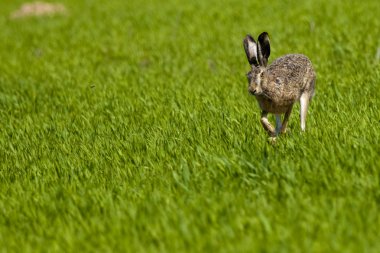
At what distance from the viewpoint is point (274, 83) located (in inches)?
246

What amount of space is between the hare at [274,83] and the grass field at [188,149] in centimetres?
25

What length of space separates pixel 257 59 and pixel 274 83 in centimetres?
28

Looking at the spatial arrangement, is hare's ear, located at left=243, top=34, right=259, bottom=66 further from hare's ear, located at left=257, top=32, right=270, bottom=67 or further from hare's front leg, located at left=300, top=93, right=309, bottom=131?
hare's front leg, located at left=300, top=93, right=309, bottom=131

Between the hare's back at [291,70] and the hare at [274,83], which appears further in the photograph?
the hare's back at [291,70]

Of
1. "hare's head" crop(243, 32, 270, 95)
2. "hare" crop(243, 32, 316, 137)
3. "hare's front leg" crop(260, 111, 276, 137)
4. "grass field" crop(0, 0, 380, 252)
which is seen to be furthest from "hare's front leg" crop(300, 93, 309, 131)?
"hare's head" crop(243, 32, 270, 95)

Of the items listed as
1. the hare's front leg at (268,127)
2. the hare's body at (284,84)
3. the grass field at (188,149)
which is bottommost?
the grass field at (188,149)

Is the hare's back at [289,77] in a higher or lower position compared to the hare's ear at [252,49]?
lower

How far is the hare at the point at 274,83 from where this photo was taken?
607 cm

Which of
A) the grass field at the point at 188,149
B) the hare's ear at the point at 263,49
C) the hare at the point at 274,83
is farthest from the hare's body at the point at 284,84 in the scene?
the grass field at the point at 188,149

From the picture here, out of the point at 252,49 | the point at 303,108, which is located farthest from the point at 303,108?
the point at 252,49

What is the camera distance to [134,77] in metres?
10.7

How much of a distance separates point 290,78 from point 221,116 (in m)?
1.18

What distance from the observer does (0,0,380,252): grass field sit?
4355mm

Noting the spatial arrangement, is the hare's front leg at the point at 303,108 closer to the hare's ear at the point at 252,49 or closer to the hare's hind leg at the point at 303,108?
the hare's hind leg at the point at 303,108
